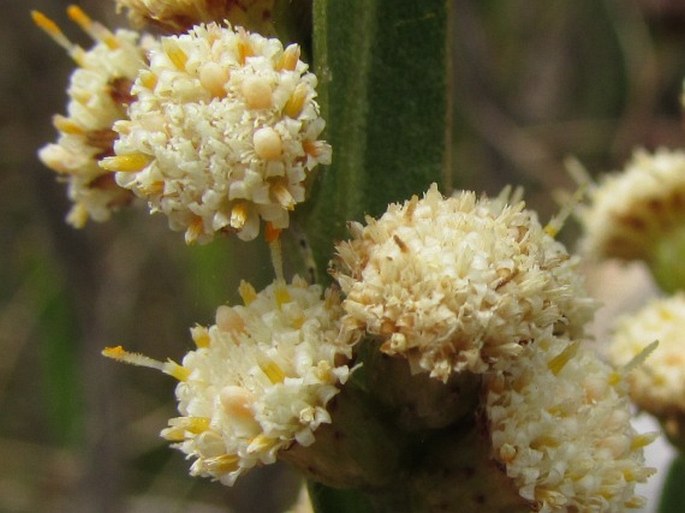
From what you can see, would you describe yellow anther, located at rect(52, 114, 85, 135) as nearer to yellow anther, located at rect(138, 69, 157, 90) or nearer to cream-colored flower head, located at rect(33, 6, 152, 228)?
cream-colored flower head, located at rect(33, 6, 152, 228)

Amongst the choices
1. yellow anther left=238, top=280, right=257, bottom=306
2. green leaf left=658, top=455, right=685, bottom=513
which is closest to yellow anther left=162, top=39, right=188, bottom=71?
yellow anther left=238, top=280, right=257, bottom=306

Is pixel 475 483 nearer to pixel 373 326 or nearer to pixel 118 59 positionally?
pixel 373 326

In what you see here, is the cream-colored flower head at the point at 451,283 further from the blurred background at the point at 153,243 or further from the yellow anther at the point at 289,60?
the blurred background at the point at 153,243

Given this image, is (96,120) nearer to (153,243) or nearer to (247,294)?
(247,294)

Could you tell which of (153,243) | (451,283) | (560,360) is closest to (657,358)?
(560,360)

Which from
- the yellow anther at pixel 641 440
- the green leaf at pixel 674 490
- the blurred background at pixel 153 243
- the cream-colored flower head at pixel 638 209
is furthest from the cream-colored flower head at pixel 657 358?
the blurred background at pixel 153 243

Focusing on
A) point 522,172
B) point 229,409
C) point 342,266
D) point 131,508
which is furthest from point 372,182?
point 522,172
